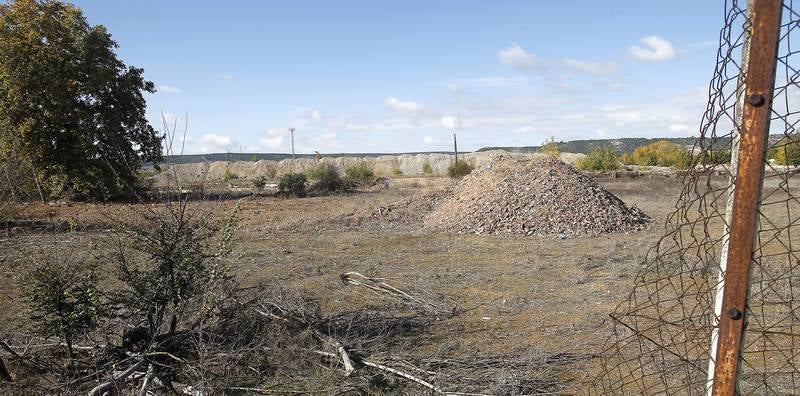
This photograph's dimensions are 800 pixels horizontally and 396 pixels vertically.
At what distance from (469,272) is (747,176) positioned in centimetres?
798

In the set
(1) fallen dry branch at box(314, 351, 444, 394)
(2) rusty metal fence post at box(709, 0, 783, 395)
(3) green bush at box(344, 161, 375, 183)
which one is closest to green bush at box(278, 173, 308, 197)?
(3) green bush at box(344, 161, 375, 183)

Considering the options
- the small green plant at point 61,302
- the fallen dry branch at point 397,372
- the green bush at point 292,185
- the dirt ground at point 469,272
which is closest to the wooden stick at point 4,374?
the small green plant at point 61,302

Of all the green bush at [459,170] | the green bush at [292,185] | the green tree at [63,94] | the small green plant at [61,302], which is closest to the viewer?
the small green plant at [61,302]

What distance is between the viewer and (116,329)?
18.0 feet

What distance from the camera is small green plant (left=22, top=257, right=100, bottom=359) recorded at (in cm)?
439

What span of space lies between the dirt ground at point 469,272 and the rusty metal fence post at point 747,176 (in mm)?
2988

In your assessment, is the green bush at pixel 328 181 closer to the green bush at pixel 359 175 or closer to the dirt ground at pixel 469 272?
the green bush at pixel 359 175

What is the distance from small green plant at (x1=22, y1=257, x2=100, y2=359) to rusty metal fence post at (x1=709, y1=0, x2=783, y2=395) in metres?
4.28

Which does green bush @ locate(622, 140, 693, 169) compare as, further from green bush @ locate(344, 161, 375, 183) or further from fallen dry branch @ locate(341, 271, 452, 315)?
fallen dry branch @ locate(341, 271, 452, 315)

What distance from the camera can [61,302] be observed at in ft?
14.5

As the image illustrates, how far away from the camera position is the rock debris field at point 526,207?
1372cm

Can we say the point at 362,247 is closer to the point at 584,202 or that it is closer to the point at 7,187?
the point at 584,202

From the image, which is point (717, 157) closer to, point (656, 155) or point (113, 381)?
point (113, 381)

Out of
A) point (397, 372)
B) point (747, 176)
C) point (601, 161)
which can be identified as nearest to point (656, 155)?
point (601, 161)
